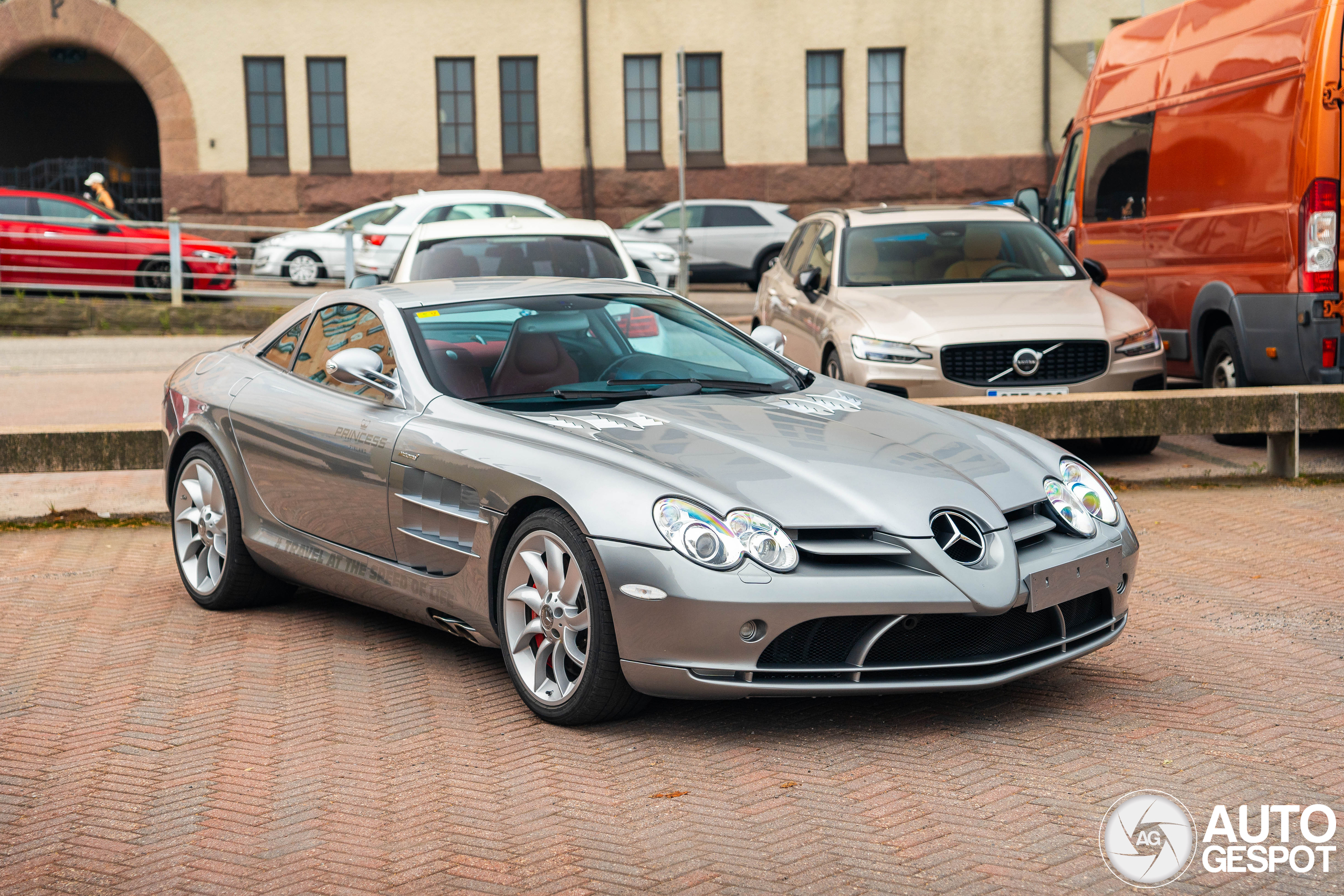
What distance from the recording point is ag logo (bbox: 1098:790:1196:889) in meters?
3.51

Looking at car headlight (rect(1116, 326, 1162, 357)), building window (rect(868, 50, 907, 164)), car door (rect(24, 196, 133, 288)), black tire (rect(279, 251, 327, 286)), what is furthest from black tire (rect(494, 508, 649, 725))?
building window (rect(868, 50, 907, 164))

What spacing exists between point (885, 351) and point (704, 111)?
21.0 meters

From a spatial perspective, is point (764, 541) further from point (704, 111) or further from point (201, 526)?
point (704, 111)

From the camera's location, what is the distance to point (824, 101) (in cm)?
2977

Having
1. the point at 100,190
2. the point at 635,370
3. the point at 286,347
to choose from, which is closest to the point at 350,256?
the point at 100,190

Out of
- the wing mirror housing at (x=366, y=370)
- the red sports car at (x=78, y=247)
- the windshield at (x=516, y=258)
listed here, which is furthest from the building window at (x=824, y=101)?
the wing mirror housing at (x=366, y=370)

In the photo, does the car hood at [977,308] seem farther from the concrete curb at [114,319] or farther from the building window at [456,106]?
the building window at [456,106]

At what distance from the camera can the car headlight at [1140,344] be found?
9.60 metres

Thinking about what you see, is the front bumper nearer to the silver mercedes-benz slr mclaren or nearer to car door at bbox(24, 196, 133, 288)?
the silver mercedes-benz slr mclaren

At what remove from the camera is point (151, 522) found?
28.3ft

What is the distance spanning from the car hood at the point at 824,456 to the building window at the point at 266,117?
2529 centimetres

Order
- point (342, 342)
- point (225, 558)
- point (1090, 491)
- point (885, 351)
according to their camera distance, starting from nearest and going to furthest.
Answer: point (1090, 491), point (342, 342), point (225, 558), point (885, 351)

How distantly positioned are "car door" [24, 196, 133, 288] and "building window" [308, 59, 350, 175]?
801 centimetres

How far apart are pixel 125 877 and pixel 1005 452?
3.00m
